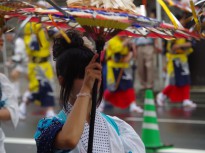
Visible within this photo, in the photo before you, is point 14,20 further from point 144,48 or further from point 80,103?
point 144,48

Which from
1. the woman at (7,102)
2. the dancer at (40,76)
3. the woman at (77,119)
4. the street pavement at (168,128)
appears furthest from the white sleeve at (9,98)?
the dancer at (40,76)

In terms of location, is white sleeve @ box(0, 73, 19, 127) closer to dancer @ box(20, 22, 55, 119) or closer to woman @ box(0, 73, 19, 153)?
woman @ box(0, 73, 19, 153)

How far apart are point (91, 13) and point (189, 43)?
313 inches

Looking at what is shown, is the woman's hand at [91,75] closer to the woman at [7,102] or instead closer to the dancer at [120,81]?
the woman at [7,102]

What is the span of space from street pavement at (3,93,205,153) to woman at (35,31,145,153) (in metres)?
4.17

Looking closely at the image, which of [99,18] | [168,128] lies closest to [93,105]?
[99,18]

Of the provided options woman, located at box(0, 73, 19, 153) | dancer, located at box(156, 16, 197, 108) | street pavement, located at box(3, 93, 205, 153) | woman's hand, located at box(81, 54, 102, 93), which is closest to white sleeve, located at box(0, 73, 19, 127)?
woman, located at box(0, 73, 19, 153)

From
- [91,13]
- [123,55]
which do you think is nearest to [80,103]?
[91,13]

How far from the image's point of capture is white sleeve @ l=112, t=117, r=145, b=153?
2365mm

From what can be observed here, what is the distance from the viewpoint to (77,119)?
2.08 metres

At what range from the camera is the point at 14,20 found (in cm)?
225

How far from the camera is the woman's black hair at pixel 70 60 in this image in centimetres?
229

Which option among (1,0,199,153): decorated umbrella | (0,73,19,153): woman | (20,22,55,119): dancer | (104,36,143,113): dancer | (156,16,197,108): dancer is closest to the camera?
(1,0,199,153): decorated umbrella

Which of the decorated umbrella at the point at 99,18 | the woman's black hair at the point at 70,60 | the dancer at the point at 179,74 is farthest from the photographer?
the dancer at the point at 179,74
